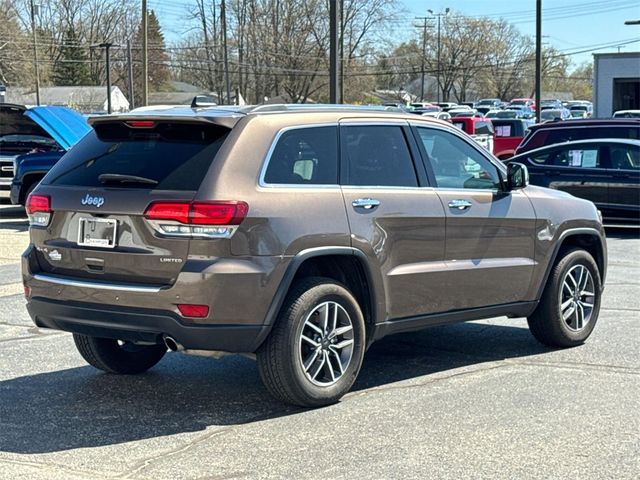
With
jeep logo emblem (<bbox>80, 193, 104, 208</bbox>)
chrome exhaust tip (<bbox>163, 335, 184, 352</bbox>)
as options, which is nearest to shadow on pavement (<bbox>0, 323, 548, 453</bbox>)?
chrome exhaust tip (<bbox>163, 335, 184, 352</bbox>)

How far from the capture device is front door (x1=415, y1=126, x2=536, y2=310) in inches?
268

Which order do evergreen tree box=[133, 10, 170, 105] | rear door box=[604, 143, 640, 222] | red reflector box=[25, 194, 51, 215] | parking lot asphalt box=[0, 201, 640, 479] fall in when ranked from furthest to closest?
1. evergreen tree box=[133, 10, 170, 105]
2. rear door box=[604, 143, 640, 222]
3. red reflector box=[25, 194, 51, 215]
4. parking lot asphalt box=[0, 201, 640, 479]

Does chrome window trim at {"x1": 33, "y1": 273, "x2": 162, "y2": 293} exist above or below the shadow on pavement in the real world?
above

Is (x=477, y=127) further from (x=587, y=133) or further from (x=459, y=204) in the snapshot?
(x=459, y=204)

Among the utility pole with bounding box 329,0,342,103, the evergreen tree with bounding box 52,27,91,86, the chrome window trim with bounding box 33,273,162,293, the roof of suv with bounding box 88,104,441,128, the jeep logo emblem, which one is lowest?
the chrome window trim with bounding box 33,273,162,293

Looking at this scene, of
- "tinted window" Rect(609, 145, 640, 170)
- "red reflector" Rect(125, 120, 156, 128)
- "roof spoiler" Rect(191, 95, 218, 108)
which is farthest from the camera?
"tinted window" Rect(609, 145, 640, 170)

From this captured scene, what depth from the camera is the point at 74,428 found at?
5668 mm

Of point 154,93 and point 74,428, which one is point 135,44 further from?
point 74,428

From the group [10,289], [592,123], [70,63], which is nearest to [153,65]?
[70,63]

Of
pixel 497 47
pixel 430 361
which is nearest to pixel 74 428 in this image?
pixel 430 361

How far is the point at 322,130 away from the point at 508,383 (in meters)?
2.08

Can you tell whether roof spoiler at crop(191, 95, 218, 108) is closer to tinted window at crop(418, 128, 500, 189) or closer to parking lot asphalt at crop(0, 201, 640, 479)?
tinted window at crop(418, 128, 500, 189)

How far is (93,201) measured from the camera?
5793 mm

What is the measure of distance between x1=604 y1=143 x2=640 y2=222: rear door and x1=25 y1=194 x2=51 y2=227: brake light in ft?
40.3
